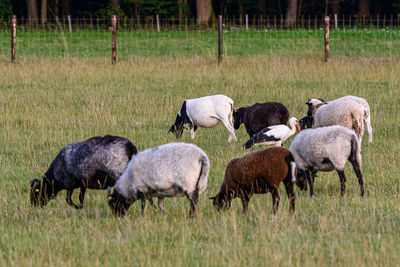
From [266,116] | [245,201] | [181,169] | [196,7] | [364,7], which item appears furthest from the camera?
[196,7]

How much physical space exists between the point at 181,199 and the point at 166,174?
1368 mm

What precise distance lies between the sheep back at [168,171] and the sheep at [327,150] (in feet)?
5.43

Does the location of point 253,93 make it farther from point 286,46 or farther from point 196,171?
point 286,46

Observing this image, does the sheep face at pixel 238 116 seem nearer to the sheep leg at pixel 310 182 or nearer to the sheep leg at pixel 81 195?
the sheep leg at pixel 310 182

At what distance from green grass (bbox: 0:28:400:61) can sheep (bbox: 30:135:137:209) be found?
1705cm

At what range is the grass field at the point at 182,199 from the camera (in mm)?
6141

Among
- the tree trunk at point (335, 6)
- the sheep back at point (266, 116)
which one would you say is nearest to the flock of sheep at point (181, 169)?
the sheep back at point (266, 116)

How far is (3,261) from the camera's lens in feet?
19.5

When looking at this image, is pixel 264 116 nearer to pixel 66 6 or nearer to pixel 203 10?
pixel 203 10

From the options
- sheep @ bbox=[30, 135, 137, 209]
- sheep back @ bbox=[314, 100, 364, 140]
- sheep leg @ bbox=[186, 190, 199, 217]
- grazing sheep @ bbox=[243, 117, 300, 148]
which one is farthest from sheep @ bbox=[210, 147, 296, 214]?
sheep back @ bbox=[314, 100, 364, 140]

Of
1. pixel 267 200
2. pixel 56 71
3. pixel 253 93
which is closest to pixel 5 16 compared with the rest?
pixel 56 71

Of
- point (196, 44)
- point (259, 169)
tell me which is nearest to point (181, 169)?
point (259, 169)

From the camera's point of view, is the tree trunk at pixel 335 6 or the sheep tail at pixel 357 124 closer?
the sheep tail at pixel 357 124

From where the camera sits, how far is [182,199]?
812 cm
